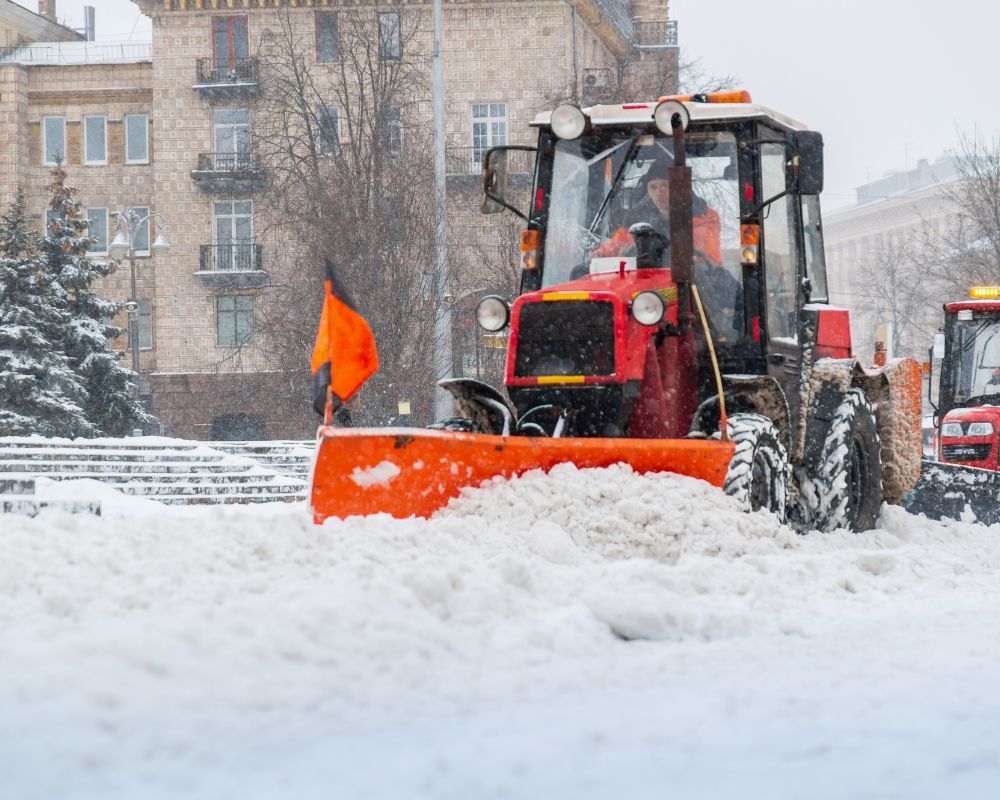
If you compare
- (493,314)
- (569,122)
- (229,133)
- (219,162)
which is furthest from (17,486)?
(229,133)

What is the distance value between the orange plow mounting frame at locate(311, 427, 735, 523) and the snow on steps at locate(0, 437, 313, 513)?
331 inches

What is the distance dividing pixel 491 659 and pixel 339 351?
9.90ft

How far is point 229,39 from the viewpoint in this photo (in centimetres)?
4219

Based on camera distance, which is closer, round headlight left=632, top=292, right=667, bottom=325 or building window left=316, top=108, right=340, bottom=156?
round headlight left=632, top=292, right=667, bottom=325

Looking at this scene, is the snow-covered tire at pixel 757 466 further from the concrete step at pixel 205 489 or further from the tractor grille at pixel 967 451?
the concrete step at pixel 205 489

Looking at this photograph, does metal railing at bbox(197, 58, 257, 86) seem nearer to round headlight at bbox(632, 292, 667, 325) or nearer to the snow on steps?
the snow on steps

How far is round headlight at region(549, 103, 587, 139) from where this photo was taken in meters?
8.40

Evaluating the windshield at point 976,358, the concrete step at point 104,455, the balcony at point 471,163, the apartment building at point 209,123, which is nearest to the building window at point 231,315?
the apartment building at point 209,123

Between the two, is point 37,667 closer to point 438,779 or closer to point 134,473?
point 438,779

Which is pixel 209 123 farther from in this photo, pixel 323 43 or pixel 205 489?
pixel 205 489

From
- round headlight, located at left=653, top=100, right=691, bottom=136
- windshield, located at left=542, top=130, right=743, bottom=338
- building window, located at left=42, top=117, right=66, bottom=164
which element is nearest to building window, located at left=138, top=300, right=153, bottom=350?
building window, located at left=42, top=117, right=66, bottom=164

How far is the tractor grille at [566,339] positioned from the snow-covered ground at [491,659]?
3.34 feet

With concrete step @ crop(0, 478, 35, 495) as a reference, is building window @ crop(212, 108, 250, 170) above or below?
above

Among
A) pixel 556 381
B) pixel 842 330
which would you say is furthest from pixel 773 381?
pixel 842 330
